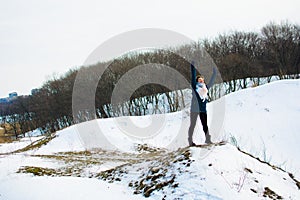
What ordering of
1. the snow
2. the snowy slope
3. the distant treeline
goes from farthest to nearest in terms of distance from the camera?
the distant treeline
the snowy slope
the snow

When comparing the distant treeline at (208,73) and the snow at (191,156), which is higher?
the distant treeline at (208,73)

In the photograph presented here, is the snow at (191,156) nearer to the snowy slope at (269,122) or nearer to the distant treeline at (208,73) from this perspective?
the snowy slope at (269,122)

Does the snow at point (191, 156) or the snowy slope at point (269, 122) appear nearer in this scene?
the snow at point (191, 156)

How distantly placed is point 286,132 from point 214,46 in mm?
25805

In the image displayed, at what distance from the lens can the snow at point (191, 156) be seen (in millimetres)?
5680

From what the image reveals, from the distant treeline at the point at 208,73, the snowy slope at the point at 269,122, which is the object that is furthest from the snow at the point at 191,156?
the distant treeline at the point at 208,73

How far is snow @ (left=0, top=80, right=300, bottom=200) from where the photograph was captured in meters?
5.68

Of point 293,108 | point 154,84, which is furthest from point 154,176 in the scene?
point 154,84

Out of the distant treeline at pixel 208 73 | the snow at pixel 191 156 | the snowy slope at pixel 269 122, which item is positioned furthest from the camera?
the distant treeline at pixel 208 73

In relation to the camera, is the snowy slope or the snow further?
the snowy slope

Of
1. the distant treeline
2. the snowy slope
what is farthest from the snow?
the distant treeline

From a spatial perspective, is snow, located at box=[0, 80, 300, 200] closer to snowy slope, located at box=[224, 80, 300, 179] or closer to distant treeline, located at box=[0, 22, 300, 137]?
snowy slope, located at box=[224, 80, 300, 179]

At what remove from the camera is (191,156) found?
656 centimetres

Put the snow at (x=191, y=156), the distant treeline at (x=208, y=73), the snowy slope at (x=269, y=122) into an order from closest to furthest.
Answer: the snow at (x=191, y=156)
the snowy slope at (x=269, y=122)
the distant treeline at (x=208, y=73)
